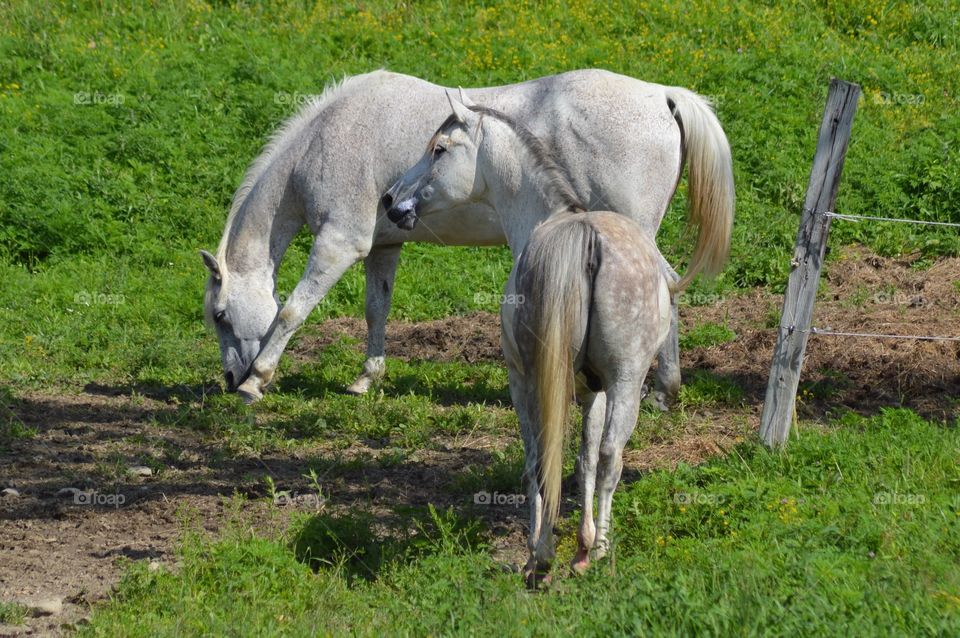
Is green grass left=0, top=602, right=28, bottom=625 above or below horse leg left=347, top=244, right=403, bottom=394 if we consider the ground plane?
above

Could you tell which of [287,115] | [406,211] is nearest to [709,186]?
[406,211]

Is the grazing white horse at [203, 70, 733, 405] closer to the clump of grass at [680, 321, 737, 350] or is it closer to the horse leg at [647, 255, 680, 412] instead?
the horse leg at [647, 255, 680, 412]

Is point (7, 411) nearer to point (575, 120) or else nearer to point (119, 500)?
point (119, 500)

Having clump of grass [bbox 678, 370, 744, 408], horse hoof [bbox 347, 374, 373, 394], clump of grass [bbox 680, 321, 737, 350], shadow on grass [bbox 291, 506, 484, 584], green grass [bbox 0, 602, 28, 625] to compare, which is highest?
green grass [bbox 0, 602, 28, 625]

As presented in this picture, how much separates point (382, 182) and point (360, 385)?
1.55 m

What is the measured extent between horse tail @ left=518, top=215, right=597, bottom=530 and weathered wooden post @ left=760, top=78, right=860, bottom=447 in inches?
75.7

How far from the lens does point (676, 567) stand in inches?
177

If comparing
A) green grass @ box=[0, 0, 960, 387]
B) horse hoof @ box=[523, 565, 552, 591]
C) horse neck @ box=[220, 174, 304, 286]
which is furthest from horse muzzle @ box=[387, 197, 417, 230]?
green grass @ box=[0, 0, 960, 387]

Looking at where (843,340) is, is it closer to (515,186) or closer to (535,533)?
(515,186)

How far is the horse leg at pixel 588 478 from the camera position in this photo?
4.65 meters

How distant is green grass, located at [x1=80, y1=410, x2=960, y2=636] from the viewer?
12.5 ft

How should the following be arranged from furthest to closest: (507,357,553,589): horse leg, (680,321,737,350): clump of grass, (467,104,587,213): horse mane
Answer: (680,321,737,350): clump of grass
(467,104,587,213): horse mane
(507,357,553,589): horse leg

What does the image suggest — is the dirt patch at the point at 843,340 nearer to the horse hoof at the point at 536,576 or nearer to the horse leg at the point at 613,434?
the horse leg at the point at 613,434

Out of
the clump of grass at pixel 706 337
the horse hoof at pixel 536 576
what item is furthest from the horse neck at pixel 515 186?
the clump of grass at pixel 706 337
